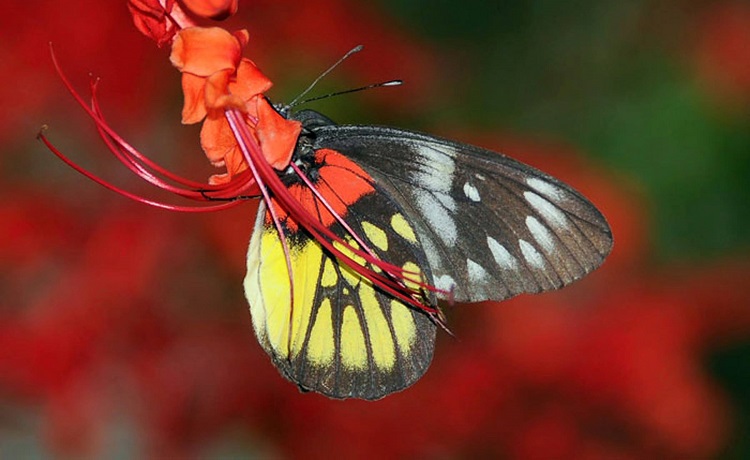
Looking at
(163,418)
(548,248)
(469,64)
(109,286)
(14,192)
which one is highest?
(469,64)

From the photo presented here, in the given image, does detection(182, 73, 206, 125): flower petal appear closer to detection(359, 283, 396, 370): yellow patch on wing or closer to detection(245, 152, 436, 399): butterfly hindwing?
detection(245, 152, 436, 399): butterfly hindwing

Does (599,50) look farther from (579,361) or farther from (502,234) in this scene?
(502,234)

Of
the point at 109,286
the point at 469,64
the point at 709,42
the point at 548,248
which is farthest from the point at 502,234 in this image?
the point at 709,42

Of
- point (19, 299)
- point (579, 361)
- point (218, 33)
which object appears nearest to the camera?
point (218, 33)

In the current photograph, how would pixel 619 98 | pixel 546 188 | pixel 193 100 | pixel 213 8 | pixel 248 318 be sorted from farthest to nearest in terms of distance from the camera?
pixel 619 98 < pixel 248 318 < pixel 546 188 < pixel 193 100 < pixel 213 8

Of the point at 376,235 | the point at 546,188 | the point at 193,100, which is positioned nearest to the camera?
the point at 193,100

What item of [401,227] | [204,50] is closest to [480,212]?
[401,227]

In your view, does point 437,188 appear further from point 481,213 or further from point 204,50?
A: point 204,50
